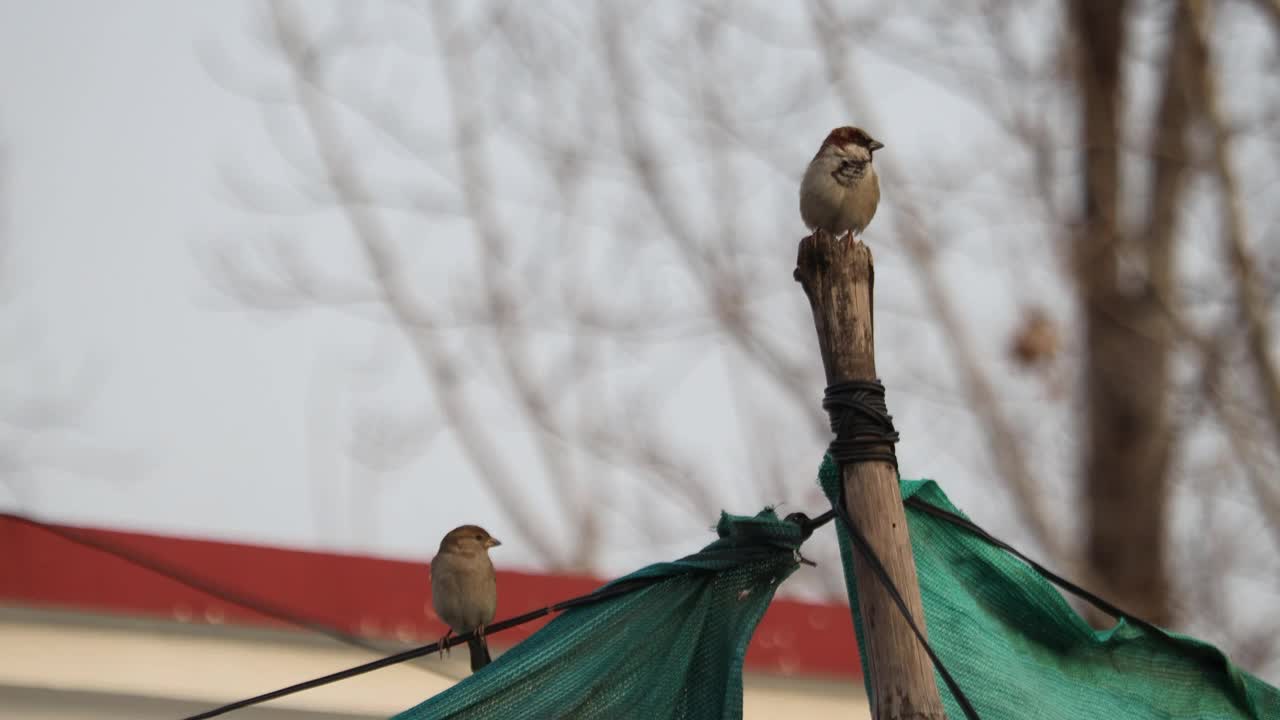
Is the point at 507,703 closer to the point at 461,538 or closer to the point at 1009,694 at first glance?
the point at 1009,694

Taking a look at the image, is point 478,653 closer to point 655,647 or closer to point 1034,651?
point 655,647

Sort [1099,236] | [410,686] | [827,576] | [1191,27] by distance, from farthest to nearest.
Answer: [827,576], [1099,236], [1191,27], [410,686]

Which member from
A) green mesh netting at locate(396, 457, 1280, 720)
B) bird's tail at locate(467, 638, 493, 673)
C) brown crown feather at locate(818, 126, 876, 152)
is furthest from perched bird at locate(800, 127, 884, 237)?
bird's tail at locate(467, 638, 493, 673)

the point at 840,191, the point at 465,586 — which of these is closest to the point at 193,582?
the point at 465,586

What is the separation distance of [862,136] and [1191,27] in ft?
20.3

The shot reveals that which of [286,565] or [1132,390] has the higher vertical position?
[1132,390]

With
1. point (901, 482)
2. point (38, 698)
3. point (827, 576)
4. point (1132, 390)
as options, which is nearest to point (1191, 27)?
point (1132, 390)

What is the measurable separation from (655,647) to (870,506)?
0.50 metres

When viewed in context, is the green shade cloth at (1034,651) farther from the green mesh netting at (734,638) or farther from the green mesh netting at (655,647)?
the green mesh netting at (655,647)

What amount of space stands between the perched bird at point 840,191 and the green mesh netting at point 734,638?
738mm

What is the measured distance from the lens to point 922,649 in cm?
257

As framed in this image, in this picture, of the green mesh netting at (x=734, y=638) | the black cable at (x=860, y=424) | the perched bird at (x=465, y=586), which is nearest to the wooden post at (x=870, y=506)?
the black cable at (x=860, y=424)

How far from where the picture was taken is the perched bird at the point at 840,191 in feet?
11.5

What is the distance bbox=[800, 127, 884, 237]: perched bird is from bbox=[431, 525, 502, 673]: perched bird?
3.84ft
